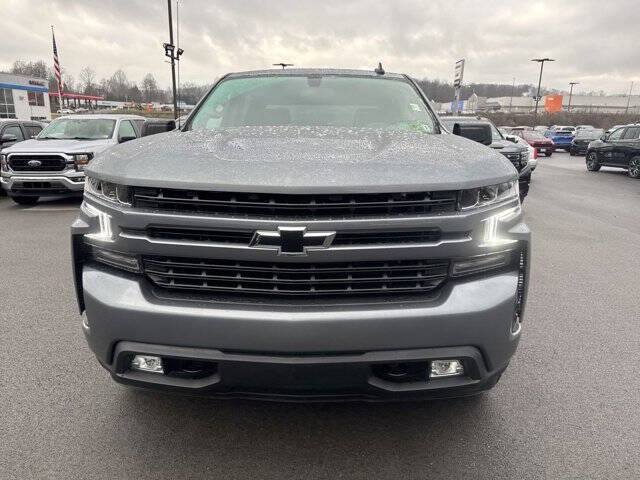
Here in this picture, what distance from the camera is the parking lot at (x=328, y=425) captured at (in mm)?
2357

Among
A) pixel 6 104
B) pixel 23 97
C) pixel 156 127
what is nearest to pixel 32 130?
pixel 156 127

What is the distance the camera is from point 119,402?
2867 millimetres

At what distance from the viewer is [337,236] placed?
1977mm

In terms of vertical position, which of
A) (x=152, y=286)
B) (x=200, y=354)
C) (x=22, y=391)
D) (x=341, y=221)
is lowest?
(x=22, y=391)

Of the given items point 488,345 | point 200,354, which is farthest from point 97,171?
point 488,345

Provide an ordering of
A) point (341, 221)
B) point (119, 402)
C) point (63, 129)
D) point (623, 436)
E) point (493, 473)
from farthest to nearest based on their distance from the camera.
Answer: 1. point (63, 129)
2. point (119, 402)
3. point (623, 436)
4. point (493, 473)
5. point (341, 221)

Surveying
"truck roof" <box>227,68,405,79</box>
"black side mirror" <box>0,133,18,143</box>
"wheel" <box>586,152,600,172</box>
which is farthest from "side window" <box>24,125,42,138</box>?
"wheel" <box>586,152,600,172</box>

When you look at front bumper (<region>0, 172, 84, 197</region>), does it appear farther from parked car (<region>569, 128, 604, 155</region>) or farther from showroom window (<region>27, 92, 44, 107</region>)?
showroom window (<region>27, 92, 44, 107</region>)

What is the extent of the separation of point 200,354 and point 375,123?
2109 millimetres

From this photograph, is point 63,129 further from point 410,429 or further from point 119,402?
point 410,429

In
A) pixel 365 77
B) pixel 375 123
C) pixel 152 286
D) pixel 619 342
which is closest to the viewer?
pixel 152 286

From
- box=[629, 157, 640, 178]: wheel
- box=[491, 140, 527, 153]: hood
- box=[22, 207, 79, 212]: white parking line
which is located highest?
box=[491, 140, 527, 153]: hood

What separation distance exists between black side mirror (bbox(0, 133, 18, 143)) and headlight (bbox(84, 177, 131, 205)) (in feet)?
34.7

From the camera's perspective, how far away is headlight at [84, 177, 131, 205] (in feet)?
6.88
